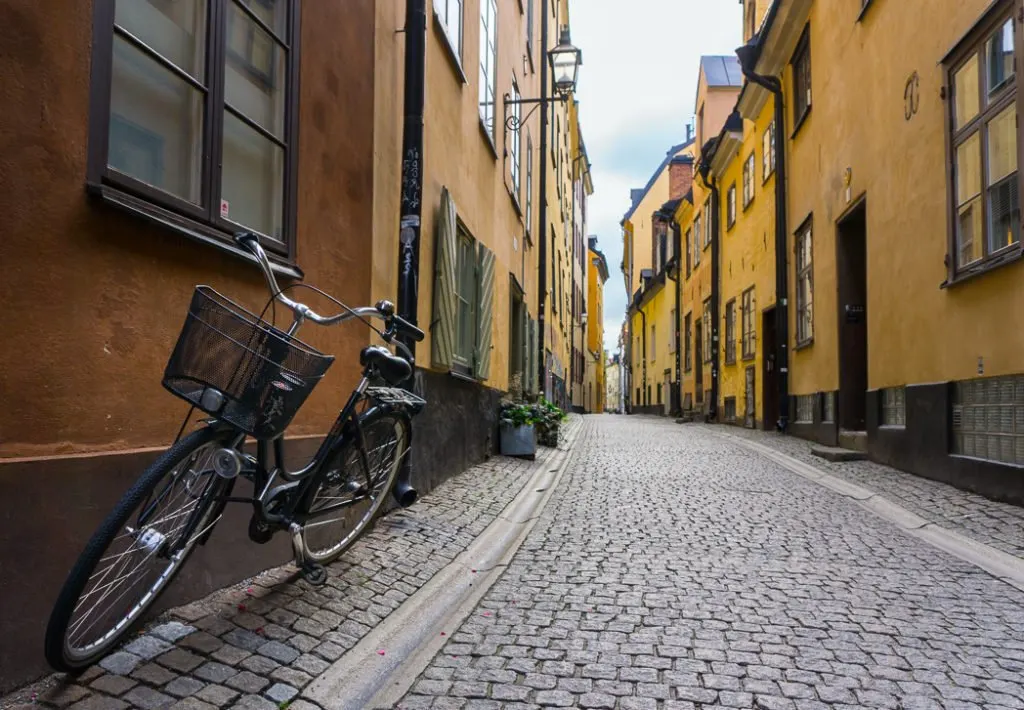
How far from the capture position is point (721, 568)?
466cm

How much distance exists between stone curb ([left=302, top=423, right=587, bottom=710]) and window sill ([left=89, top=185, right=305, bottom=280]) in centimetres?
162

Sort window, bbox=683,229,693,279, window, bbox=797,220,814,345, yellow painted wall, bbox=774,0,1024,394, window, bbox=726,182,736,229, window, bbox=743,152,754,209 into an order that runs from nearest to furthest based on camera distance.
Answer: yellow painted wall, bbox=774,0,1024,394, window, bbox=797,220,814,345, window, bbox=743,152,754,209, window, bbox=726,182,736,229, window, bbox=683,229,693,279

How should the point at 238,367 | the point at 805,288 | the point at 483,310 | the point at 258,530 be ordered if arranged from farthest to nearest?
the point at 805,288 < the point at 483,310 < the point at 258,530 < the point at 238,367

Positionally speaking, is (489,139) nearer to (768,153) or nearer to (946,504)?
(946,504)

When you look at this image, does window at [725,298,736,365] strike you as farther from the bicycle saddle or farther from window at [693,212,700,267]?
the bicycle saddle

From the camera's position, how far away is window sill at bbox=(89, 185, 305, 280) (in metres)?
2.75

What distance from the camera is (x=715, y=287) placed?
21.6 meters

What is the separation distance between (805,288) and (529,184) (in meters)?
5.41

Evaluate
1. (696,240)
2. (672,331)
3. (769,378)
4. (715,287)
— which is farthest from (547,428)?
(672,331)

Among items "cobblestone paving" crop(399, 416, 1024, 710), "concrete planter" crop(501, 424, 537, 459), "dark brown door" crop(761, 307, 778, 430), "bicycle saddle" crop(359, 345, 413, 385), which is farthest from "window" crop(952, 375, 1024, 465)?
"dark brown door" crop(761, 307, 778, 430)

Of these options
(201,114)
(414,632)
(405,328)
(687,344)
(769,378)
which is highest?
(687,344)

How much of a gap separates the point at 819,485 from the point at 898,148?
11.9ft

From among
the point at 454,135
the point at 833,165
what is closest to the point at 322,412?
Result: the point at 454,135

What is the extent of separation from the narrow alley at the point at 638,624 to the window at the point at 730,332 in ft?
43.8
